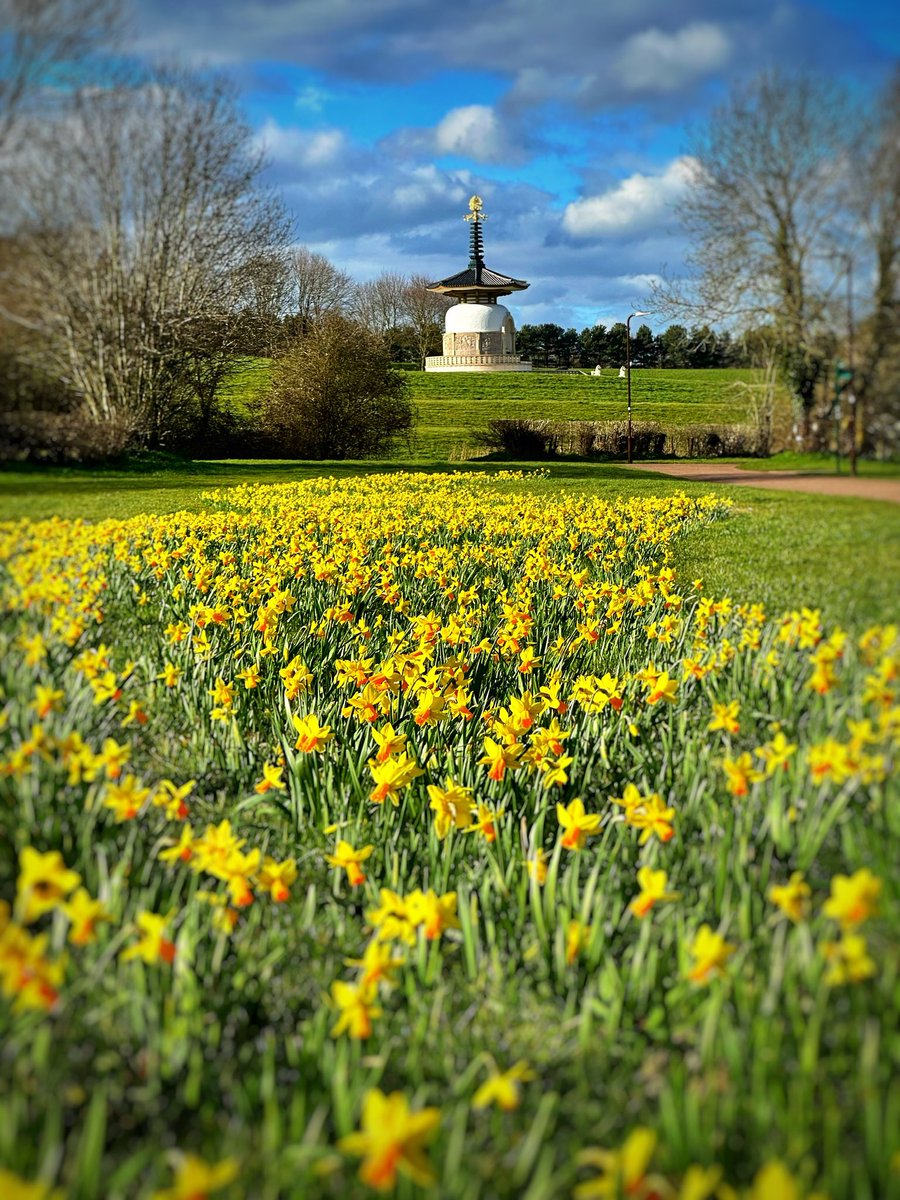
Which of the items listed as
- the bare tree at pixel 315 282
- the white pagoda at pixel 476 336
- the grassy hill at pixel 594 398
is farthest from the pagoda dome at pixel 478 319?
the bare tree at pixel 315 282

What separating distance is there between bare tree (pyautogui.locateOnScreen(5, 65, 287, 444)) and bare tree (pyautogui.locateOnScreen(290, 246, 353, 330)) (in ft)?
2.01

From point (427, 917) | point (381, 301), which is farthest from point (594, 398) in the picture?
point (427, 917)

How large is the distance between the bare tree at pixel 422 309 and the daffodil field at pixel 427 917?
181 cm

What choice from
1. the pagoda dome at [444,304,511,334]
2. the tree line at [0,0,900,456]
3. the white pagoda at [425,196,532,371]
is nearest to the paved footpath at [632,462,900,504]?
the tree line at [0,0,900,456]

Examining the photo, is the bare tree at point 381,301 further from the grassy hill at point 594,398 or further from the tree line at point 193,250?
the tree line at point 193,250

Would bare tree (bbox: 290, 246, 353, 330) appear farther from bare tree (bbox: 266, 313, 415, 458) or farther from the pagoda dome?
the pagoda dome

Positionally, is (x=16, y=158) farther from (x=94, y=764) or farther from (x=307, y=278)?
(x=307, y=278)

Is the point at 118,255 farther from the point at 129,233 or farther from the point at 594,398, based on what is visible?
the point at 594,398

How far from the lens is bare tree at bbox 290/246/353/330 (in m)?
4.04

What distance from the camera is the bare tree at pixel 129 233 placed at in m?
2.45

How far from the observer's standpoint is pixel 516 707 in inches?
140

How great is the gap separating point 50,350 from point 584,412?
14.2 ft

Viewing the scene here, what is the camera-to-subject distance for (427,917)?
93.2 inches

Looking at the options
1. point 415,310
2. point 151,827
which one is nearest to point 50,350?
point 151,827
